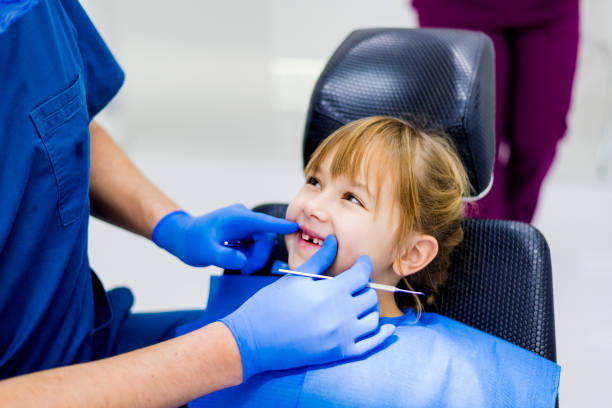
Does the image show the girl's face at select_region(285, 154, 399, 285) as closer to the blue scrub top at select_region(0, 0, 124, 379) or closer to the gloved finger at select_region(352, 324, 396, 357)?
the gloved finger at select_region(352, 324, 396, 357)

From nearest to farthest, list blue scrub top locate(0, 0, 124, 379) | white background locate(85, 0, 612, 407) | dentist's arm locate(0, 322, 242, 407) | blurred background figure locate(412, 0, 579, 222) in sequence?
dentist's arm locate(0, 322, 242, 407) < blue scrub top locate(0, 0, 124, 379) < blurred background figure locate(412, 0, 579, 222) < white background locate(85, 0, 612, 407)

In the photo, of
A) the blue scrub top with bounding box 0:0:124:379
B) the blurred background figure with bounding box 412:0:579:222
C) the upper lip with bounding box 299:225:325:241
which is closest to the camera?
the blue scrub top with bounding box 0:0:124:379

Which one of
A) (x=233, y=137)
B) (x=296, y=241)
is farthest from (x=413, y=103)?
(x=233, y=137)

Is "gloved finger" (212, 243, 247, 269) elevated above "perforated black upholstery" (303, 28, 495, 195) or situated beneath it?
situated beneath

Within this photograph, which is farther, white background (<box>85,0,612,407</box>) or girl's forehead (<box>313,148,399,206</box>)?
white background (<box>85,0,612,407</box>)

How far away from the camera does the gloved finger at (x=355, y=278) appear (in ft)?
A: 3.03

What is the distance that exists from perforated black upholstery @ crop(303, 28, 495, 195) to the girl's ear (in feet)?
0.49

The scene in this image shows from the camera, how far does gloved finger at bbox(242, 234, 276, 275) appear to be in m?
1.14

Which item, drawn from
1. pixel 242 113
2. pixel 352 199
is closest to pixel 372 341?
pixel 352 199

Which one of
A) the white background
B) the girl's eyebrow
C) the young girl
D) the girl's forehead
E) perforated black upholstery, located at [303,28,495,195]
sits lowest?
the white background

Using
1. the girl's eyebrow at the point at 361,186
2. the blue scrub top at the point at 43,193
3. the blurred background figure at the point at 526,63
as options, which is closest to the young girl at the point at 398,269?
the girl's eyebrow at the point at 361,186

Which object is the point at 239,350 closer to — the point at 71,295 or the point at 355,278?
the point at 355,278

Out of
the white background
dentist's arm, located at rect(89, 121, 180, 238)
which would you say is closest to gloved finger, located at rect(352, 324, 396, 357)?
dentist's arm, located at rect(89, 121, 180, 238)

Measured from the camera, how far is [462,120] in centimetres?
109
